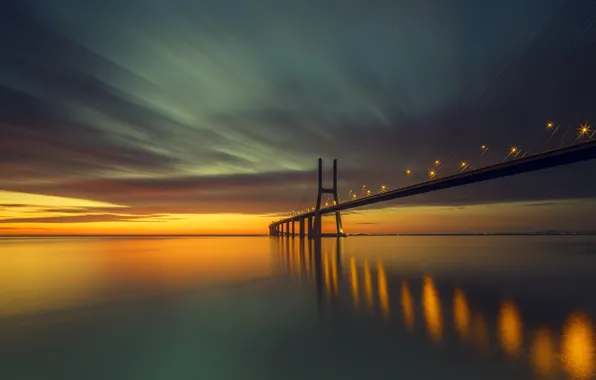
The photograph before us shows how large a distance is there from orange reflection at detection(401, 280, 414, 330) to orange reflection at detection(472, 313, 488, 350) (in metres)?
2.09

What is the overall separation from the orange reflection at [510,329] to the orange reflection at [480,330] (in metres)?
0.45

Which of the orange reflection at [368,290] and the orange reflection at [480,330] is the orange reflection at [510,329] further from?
the orange reflection at [368,290]

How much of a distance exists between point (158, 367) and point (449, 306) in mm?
12736

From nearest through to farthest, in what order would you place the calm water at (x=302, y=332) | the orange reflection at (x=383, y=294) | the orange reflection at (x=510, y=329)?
the calm water at (x=302, y=332) < the orange reflection at (x=510, y=329) < the orange reflection at (x=383, y=294)

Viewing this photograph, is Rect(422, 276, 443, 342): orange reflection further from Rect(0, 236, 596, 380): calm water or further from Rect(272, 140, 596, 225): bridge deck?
Rect(272, 140, 596, 225): bridge deck

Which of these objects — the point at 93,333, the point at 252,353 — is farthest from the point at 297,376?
the point at 93,333

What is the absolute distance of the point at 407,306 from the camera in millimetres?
17719

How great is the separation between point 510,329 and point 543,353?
8.58ft

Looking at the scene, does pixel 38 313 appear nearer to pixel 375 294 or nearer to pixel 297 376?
pixel 297 376

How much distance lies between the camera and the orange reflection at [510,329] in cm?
1095

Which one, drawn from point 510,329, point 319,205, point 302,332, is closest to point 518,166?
point 510,329

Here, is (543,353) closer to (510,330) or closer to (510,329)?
→ (510,330)

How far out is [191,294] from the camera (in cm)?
2234

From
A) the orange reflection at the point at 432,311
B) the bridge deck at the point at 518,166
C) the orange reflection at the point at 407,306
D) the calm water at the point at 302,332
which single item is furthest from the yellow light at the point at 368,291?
the bridge deck at the point at 518,166
